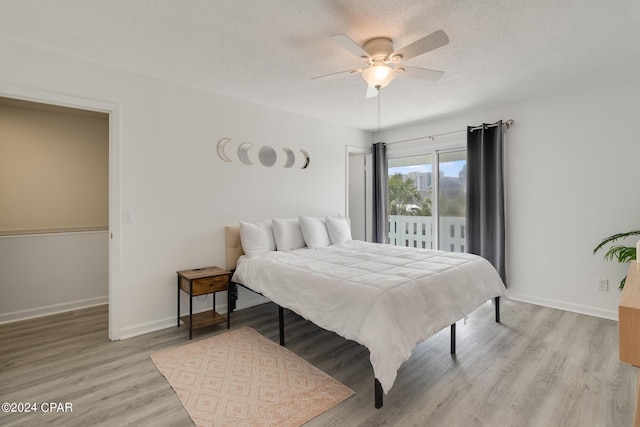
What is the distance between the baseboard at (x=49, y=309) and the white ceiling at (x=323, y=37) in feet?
9.07

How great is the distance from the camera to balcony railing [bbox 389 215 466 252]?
4.64 m

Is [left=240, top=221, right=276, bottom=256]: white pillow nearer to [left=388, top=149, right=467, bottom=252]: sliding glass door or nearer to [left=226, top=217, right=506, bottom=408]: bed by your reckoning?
[left=226, top=217, right=506, bottom=408]: bed

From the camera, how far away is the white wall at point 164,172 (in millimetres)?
2771

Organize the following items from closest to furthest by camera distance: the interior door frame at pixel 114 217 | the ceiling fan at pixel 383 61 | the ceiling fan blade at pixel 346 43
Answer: the ceiling fan blade at pixel 346 43
the ceiling fan at pixel 383 61
the interior door frame at pixel 114 217

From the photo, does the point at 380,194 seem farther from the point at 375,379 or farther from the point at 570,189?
the point at 375,379

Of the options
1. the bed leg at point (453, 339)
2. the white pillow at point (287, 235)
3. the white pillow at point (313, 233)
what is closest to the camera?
the bed leg at point (453, 339)

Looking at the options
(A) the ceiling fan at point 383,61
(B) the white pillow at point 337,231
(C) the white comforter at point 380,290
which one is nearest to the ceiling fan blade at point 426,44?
(A) the ceiling fan at point 383,61

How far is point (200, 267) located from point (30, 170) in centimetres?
226

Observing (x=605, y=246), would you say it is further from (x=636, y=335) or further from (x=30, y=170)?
(x=30, y=170)

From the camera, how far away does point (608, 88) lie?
3.30m

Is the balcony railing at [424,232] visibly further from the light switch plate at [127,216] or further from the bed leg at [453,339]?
the light switch plate at [127,216]

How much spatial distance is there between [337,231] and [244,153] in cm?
159

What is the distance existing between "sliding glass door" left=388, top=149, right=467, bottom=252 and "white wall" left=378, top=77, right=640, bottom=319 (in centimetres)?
71

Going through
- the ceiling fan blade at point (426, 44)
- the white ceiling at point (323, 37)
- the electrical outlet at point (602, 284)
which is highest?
the white ceiling at point (323, 37)
